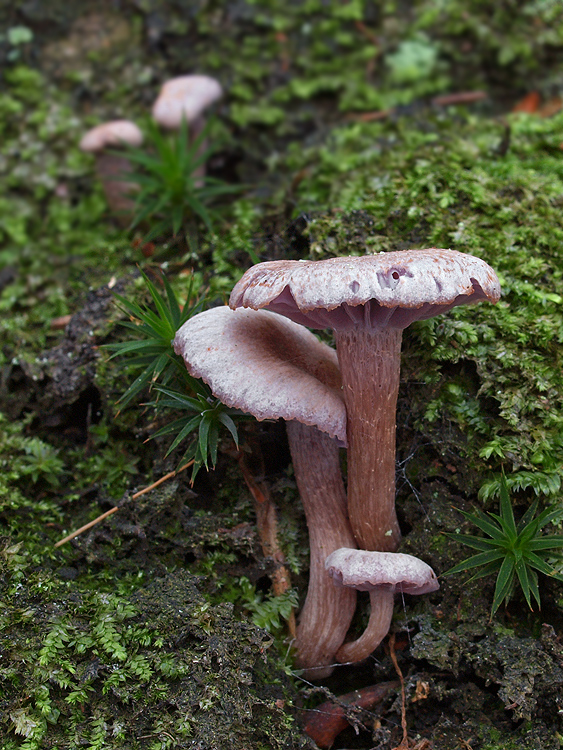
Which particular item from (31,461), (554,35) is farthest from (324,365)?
(554,35)

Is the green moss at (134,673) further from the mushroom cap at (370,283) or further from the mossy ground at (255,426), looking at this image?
the mushroom cap at (370,283)

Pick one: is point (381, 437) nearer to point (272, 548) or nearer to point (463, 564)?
point (463, 564)

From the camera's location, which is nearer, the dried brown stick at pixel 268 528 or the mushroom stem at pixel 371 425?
the mushroom stem at pixel 371 425

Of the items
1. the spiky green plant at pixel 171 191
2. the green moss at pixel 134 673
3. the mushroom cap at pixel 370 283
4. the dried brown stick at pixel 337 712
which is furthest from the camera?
the spiky green plant at pixel 171 191

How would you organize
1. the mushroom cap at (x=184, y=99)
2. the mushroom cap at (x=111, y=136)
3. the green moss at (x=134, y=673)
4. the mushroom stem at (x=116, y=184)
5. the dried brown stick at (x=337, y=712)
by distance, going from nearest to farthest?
the green moss at (x=134, y=673) → the dried brown stick at (x=337, y=712) → the mushroom cap at (x=184, y=99) → the mushroom cap at (x=111, y=136) → the mushroom stem at (x=116, y=184)

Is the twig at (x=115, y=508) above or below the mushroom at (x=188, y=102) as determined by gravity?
below

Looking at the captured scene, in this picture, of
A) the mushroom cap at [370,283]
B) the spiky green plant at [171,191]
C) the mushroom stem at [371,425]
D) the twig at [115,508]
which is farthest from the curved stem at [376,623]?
the spiky green plant at [171,191]

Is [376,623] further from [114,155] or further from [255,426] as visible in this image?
[114,155]

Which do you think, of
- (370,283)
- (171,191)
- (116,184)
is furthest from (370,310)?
(116,184)
